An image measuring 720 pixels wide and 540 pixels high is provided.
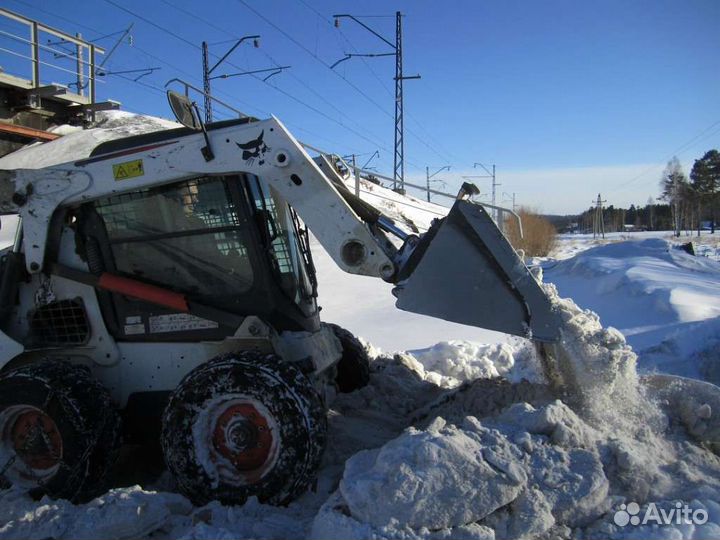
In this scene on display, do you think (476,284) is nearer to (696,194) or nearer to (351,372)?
(351,372)

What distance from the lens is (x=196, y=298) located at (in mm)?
3973

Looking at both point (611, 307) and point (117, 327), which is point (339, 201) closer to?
point (117, 327)

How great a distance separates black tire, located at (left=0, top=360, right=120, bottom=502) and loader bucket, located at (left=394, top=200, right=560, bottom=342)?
2.06 metres

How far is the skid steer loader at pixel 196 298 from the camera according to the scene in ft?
11.2

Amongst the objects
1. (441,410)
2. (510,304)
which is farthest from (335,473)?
(510,304)

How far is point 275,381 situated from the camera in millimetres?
3332

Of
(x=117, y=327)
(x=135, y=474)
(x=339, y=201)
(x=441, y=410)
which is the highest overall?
(x=339, y=201)

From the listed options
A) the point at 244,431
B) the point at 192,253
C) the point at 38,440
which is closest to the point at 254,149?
the point at 192,253

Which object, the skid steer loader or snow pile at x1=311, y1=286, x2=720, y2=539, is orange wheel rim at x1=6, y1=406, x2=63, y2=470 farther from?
snow pile at x1=311, y1=286, x2=720, y2=539

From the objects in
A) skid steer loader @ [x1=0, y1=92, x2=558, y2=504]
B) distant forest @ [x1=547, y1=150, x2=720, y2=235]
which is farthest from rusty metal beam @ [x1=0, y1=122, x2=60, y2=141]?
distant forest @ [x1=547, y1=150, x2=720, y2=235]

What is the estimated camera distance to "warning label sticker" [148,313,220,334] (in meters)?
3.92

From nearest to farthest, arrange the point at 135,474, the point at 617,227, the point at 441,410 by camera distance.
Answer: the point at 135,474
the point at 441,410
the point at 617,227

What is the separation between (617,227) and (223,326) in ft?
312

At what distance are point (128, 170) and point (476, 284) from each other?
2403 millimetres
